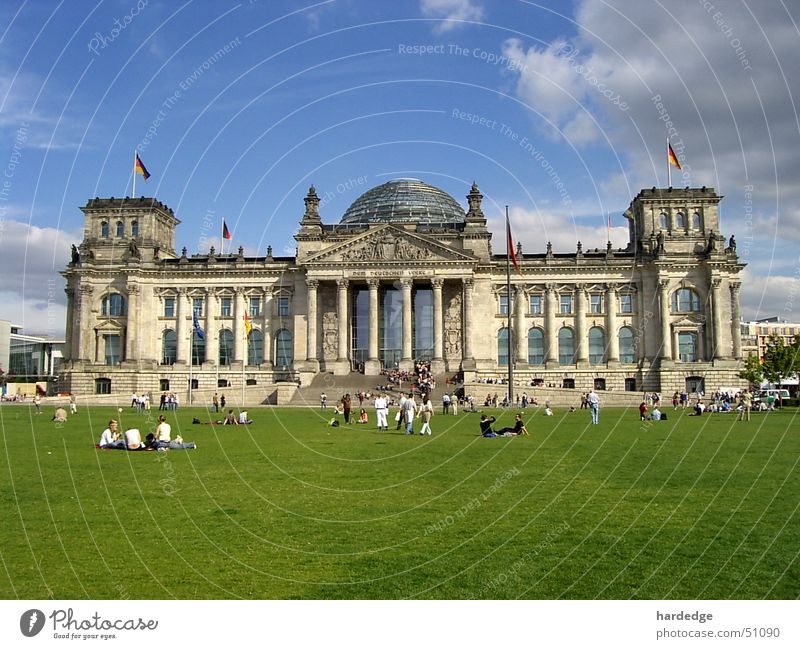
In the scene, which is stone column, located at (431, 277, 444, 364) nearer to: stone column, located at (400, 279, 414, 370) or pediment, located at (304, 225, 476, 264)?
stone column, located at (400, 279, 414, 370)

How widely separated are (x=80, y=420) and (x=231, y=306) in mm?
41360

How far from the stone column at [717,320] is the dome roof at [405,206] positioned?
105 feet

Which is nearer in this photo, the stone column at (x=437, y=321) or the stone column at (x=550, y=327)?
the stone column at (x=437, y=321)

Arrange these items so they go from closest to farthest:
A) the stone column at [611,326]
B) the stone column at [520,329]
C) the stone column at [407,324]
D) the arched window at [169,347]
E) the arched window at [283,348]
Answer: the stone column at [407,324] < the stone column at [611,326] < the stone column at [520,329] < the arched window at [283,348] < the arched window at [169,347]

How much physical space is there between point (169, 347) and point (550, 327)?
46684 mm

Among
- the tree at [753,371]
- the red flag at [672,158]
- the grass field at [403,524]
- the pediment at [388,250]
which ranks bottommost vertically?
the grass field at [403,524]

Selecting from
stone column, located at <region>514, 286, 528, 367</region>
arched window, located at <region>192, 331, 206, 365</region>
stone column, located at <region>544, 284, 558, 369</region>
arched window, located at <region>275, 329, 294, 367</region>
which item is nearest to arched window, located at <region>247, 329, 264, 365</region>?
arched window, located at <region>275, 329, 294, 367</region>

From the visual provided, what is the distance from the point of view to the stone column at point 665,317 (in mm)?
83250

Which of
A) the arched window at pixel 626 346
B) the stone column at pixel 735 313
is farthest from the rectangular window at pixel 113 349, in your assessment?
the stone column at pixel 735 313

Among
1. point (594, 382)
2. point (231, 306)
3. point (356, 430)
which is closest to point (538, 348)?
point (594, 382)

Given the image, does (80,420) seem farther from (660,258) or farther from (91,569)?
(660,258)

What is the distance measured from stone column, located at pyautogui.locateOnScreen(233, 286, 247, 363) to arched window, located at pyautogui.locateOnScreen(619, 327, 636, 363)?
148ft

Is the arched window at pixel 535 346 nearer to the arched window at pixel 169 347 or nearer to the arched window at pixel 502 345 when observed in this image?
the arched window at pixel 502 345

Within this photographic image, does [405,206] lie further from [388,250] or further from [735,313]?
[735,313]
